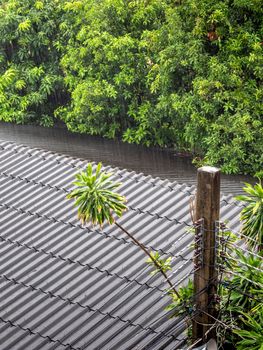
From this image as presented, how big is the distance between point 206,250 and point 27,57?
13339 millimetres

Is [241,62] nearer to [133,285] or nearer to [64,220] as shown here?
[64,220]

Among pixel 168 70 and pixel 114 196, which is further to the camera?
pixel 168 70

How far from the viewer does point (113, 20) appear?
15.7 m

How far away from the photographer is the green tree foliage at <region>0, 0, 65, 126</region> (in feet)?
55.3

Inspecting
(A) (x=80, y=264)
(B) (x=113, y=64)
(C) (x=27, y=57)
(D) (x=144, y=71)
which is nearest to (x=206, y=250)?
(A) (x=80, y=264)

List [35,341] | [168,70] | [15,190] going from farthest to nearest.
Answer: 1. [168,70]
2. [15,190]
3. [35,341]

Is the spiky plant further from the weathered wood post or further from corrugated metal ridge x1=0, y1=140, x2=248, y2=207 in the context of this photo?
corrugated metal ridge x1=0, y1=140, x2=248, y2=207

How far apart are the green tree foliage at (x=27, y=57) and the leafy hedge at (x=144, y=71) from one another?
1.0 inches

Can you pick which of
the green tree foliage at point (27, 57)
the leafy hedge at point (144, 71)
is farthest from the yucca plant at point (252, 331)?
the green tree foliage at point (27, 57)

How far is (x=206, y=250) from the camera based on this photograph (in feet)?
16.6

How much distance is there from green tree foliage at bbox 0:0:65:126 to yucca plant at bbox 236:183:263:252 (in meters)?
11.9

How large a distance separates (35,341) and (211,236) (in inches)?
85.4

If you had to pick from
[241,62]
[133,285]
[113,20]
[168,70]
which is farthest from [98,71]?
[133,285]

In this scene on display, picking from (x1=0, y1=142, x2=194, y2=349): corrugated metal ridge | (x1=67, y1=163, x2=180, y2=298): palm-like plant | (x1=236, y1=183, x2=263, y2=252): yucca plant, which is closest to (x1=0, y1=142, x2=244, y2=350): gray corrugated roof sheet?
(x1=0, y1=142, x2=194, y2=349): corrugated metal ridge
